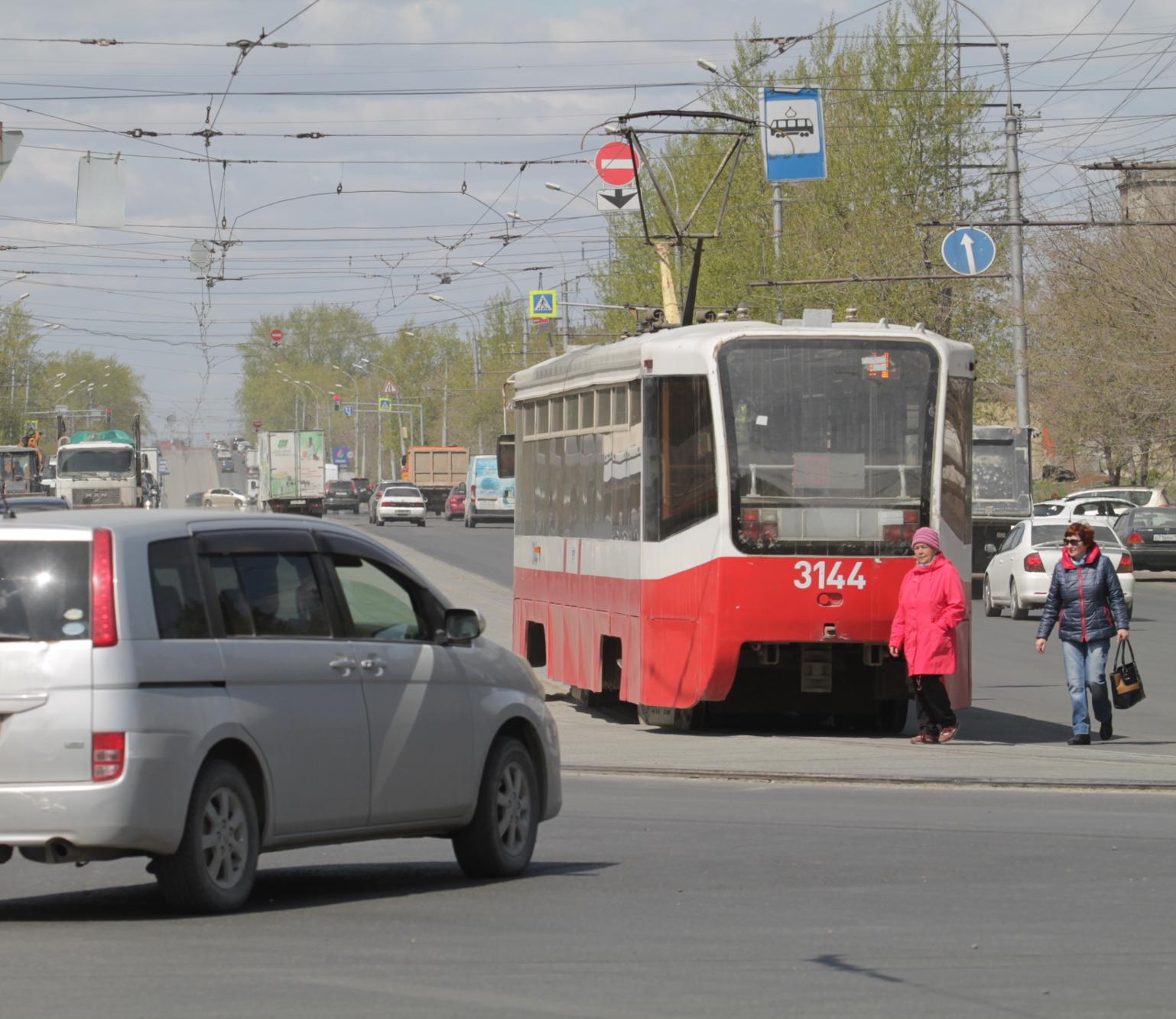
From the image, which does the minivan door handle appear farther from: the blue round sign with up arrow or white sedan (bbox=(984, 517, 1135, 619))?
the blue round sign with up arrow

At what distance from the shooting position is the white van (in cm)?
7744

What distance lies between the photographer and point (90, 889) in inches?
363

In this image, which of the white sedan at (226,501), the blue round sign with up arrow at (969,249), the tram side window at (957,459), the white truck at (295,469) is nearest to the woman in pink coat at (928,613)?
the tram side window at (957,459)

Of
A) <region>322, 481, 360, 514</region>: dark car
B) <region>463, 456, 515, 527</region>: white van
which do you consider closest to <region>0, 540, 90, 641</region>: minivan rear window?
<region>463, 456, 515, 527</region>: white van

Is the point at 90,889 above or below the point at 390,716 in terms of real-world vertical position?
below

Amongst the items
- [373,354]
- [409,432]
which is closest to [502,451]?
[409,432]

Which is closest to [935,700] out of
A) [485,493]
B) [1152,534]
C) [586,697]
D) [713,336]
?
[713,336]

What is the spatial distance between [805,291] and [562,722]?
120 ft

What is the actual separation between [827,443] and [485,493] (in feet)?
201

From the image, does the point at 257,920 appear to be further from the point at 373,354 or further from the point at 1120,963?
the point at 373,354

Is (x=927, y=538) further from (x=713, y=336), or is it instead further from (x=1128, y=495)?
(x=1128, y=495)

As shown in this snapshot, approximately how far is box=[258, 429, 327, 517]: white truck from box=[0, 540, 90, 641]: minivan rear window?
7647 cm

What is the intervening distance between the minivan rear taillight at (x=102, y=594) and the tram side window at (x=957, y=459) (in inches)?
388

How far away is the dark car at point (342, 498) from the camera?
107062 millimetres
